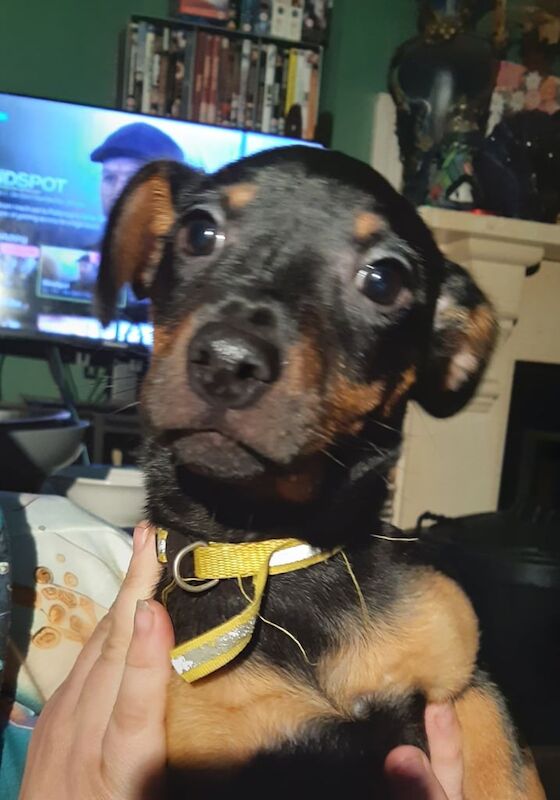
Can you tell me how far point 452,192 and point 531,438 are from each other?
1.04 metres

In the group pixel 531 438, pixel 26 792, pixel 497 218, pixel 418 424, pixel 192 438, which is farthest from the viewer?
pixel 531 438

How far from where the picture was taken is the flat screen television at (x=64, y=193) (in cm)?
212

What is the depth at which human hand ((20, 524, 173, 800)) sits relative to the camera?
70cm

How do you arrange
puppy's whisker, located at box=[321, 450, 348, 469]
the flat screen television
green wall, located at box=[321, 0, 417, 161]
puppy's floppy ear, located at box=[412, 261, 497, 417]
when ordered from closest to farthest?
puppy's whisker, located at box=[321, 450, 348, 469]
puppy's floppy ear, located at box=[412, 261, 497, 417]
the flat screen television
green wall, located at box=[321, 0, 417, 161]

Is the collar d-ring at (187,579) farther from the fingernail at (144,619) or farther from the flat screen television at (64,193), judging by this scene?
the flat screen television at (64,193)

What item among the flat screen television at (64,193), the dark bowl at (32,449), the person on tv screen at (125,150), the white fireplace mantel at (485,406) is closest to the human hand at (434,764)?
the dark bowl at (32,449)

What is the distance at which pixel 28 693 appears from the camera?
0.95m

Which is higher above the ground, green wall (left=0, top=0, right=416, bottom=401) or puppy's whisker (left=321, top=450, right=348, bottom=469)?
green wall (left=0, top=0, right=416, bottom=401)

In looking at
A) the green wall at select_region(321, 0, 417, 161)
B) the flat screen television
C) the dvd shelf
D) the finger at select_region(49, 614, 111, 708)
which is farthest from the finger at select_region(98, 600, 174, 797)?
the green wall at select_region(321, 0, 417, 161)

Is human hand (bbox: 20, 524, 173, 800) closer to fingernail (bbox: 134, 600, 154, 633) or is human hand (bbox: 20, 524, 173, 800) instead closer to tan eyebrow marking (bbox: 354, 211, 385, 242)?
fingernail (bbox: 134, 600, 154, 633)

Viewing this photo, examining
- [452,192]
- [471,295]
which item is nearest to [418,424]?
[452,192]

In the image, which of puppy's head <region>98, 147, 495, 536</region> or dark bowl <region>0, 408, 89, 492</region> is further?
dark bowl <region>0, 408, 89, 492</region>

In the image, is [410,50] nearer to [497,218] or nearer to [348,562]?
[497,218]

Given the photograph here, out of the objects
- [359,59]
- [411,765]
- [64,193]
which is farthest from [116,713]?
[359,59]
